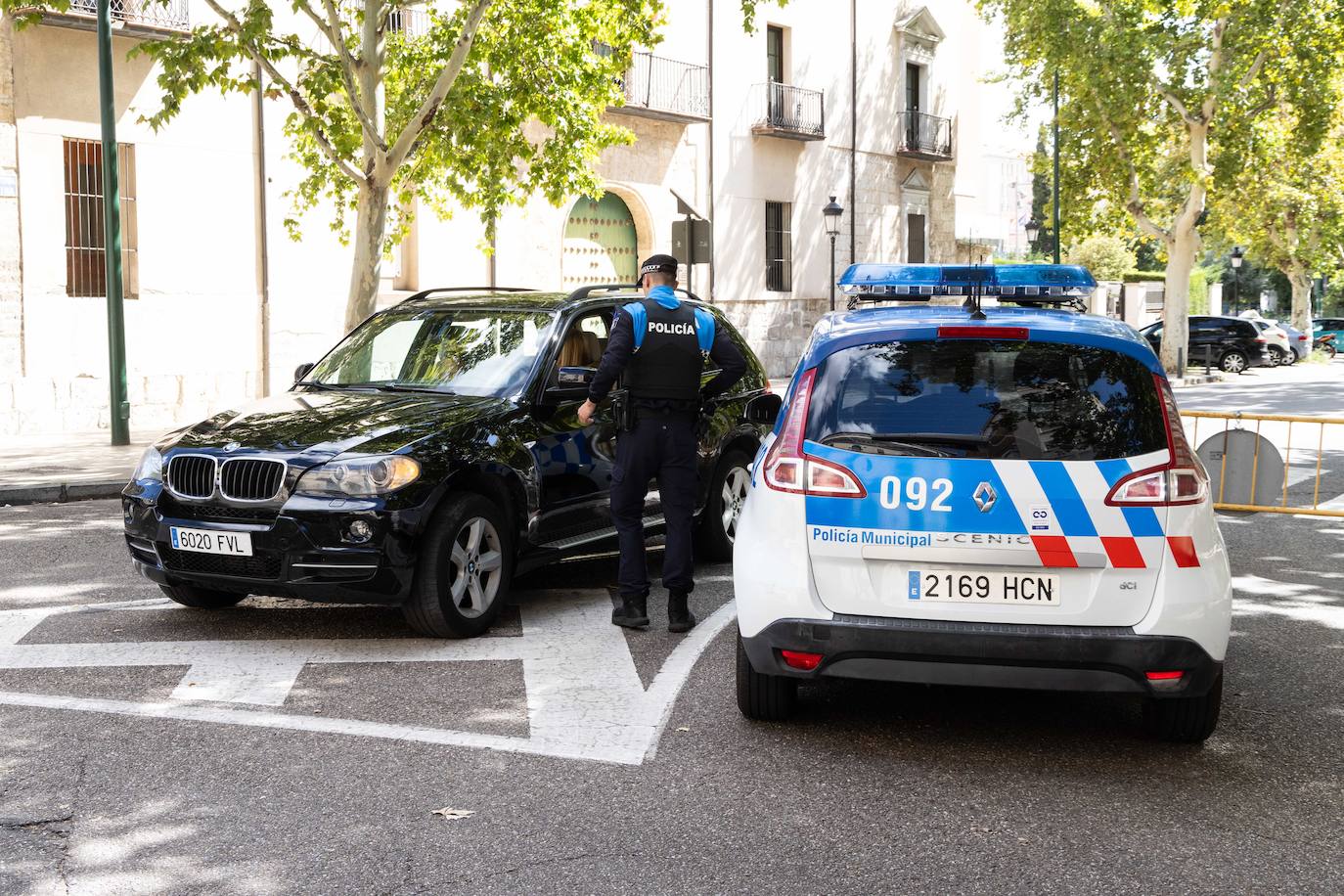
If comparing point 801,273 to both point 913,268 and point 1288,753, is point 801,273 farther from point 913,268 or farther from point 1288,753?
point 1288,753

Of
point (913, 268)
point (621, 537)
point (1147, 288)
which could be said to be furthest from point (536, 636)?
point (1147, 288)

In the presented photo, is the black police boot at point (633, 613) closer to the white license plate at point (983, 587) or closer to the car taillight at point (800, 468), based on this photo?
the car taillight at point (800, 468)

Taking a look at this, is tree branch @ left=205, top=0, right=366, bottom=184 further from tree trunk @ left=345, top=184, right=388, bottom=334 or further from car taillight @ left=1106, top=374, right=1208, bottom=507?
car taillight @ left=1106, top=374, right=1208, bottom=507

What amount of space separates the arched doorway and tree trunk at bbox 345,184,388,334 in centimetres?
1050

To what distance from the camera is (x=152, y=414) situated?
1859cm

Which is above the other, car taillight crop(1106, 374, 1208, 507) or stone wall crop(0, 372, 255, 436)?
car taillight crop(1106, 374, 1208, 507)

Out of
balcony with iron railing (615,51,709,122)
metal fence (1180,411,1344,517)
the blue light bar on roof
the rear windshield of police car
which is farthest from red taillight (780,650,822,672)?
balcony with iron railing (615,51,709,122)

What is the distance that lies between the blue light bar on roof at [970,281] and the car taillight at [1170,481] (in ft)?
5.67

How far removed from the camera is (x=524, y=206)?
18.6 metres

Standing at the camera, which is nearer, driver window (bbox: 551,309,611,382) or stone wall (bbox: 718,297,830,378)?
driver window (bbox: 551,309,611,382)

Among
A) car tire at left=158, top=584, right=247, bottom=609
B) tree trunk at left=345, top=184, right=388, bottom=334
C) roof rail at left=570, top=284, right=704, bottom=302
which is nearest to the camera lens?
car tire at left=158, top=584, right=247, bottom=609

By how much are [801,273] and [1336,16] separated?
11.6 meters

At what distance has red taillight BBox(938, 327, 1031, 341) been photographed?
5031mm

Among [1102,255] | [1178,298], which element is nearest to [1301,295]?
[1102,255]
